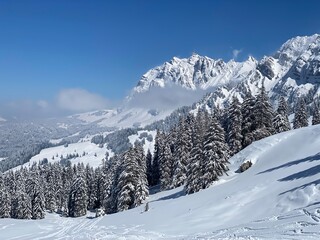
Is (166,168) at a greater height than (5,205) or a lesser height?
greater

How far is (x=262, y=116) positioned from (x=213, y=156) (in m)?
19.3

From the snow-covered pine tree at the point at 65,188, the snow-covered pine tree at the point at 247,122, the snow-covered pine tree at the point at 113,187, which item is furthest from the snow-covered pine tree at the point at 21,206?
the snow-covered pine tree at the point at 247,122

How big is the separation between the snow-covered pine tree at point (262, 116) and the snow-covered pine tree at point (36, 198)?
4784 cm

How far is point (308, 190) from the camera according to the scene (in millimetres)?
25672

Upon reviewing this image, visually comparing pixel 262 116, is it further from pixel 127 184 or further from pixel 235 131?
pixel 127 184

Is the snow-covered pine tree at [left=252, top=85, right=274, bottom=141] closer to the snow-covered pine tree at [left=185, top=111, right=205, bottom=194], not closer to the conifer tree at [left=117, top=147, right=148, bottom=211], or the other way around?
the snow-covered pine tree at [left=185, top=111, right=205, bottom=194]

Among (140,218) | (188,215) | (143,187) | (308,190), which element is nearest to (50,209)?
(143,187)

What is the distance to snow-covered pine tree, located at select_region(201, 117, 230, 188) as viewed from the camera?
146ft

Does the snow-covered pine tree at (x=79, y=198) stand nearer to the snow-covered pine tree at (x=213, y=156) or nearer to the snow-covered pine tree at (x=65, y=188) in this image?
the snow-covered pine tree at (x=65, y=188)

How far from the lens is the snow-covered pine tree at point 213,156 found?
146 ft

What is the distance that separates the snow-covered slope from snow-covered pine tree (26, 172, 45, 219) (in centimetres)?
3608

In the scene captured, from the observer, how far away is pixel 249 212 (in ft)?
89.7

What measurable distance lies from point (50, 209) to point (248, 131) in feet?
195

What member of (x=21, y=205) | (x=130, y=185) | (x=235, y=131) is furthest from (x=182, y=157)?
(x=21, y=205)
